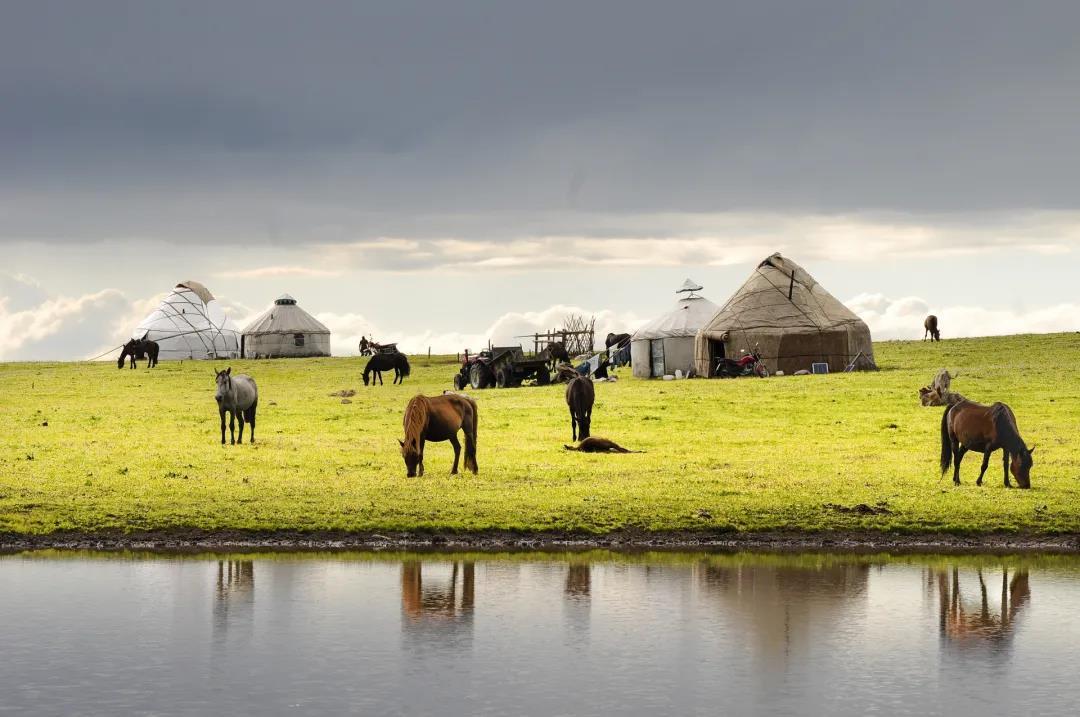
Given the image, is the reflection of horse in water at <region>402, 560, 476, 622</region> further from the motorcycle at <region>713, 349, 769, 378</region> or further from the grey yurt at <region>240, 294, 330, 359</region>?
the grey yurt at <region>240, 294, 330, 359</region>

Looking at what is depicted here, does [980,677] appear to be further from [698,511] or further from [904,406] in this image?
[904,406]

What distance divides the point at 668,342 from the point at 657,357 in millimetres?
979

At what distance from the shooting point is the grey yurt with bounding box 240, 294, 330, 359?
307ft

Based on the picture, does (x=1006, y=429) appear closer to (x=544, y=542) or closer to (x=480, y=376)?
(x=544, y=542)

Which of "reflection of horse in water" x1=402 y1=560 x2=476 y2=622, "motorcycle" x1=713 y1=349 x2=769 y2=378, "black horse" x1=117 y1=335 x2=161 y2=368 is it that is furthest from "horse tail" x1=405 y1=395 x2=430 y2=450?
"black horse" x1=117 y1=335 x2=161 y2=368

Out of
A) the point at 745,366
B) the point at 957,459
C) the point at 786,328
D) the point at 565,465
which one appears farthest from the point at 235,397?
the point at 786,328

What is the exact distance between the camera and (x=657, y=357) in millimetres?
59656

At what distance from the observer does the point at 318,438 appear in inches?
1315

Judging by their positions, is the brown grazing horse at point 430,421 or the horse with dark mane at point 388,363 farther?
the horse with dark mane at point 388,363

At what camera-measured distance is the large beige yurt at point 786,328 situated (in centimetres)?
5438

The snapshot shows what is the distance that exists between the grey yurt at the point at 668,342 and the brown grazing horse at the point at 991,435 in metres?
34.2

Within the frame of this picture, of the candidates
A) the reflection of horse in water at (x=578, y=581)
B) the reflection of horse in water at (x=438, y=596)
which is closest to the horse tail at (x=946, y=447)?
the reflection of horse in water at (x=578, y=581)

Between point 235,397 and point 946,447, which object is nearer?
point 946,447

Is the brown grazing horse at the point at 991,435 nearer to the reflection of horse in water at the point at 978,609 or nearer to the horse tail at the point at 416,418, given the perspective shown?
the reflection of horse in water at the point at 978,609
